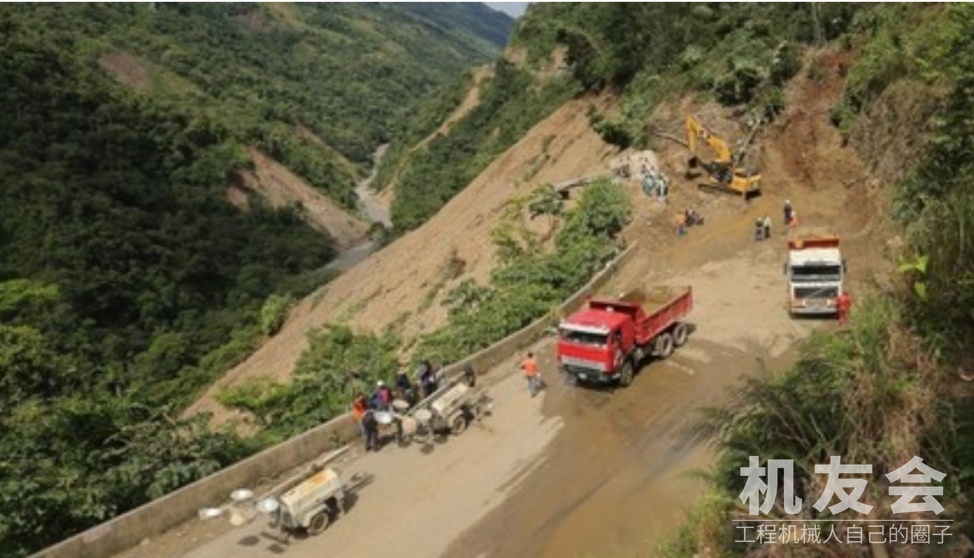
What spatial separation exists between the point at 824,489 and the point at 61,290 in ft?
212

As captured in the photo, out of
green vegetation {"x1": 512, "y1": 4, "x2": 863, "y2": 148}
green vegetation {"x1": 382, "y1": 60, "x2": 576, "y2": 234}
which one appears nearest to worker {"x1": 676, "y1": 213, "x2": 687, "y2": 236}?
green vegetation {"x1": 512, "y1": 4, "x2": 863, "y2": 148}

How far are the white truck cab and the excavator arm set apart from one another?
12.9 m

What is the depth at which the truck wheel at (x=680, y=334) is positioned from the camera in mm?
25891

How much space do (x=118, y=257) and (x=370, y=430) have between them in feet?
193

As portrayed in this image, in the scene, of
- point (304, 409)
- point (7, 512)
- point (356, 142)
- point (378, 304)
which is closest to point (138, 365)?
point (378, 304)

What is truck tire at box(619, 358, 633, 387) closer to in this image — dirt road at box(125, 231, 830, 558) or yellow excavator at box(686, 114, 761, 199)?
dirt road at box(125, 231, 830, 558)

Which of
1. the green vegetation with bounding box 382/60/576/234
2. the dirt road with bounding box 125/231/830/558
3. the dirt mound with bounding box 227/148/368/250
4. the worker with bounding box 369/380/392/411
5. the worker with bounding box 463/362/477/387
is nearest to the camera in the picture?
the dirt road with bounding box 125/231/830/558

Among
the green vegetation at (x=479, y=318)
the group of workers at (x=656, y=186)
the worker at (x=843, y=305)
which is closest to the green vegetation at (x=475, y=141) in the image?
the group of workers at (x=656, y=186)

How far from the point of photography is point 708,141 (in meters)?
39.9

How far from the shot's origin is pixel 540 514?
60.9 ft

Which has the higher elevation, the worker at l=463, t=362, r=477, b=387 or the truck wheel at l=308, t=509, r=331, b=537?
the worker at l=463, t=362, r=477, b=387

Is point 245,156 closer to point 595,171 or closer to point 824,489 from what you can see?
point 595,171

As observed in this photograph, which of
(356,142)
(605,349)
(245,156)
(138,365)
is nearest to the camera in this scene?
(605,349)

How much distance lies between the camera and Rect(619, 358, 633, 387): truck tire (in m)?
23.7
